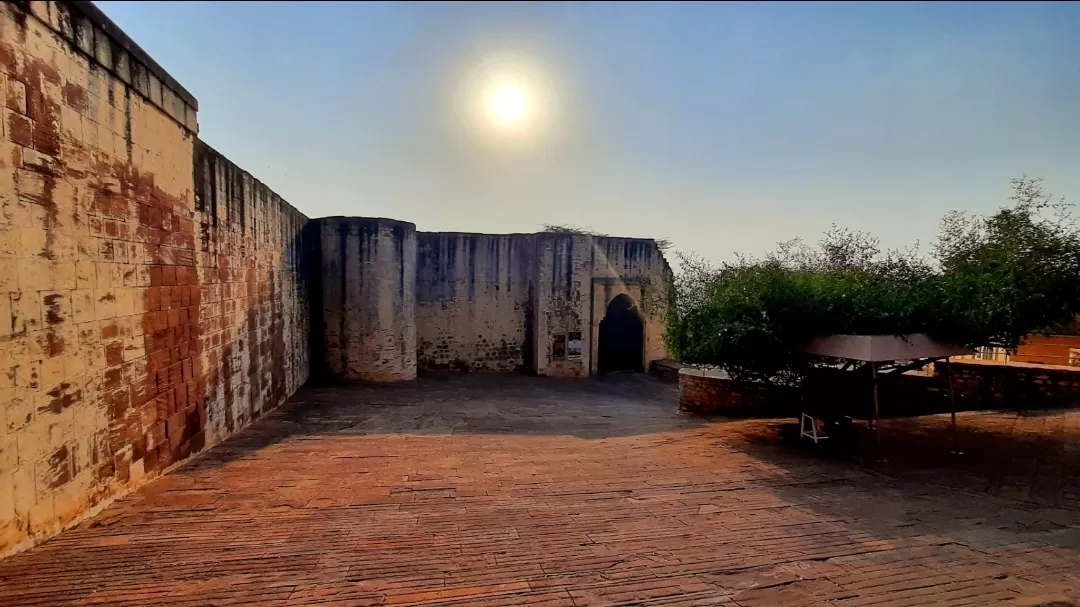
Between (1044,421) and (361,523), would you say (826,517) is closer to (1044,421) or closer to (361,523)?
(361,523)

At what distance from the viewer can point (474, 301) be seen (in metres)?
17.3

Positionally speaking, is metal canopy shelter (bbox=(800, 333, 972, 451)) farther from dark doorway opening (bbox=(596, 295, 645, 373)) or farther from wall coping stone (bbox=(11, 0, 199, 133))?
dark doorway opening (bbox=(596, 295, 645, 373))

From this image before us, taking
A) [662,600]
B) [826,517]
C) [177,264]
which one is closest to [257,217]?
[177,264]

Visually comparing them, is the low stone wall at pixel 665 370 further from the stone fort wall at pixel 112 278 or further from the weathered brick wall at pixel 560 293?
the stone fort wall at pixel 112 278

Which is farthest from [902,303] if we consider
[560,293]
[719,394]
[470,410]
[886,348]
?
[560,293]

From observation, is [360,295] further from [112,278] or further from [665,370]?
[665,370]

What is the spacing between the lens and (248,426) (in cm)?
802

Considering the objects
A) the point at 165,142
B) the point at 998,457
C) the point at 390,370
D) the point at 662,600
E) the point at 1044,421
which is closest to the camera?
the point at 662,600

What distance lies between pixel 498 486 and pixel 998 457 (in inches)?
251

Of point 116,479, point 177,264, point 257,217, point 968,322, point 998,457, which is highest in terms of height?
point 257,217

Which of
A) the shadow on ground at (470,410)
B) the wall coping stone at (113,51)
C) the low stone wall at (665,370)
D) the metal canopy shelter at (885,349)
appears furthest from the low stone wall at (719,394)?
the wall coping stone at (113,51)

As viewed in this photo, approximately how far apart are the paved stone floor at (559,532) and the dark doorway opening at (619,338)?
40.8 ft

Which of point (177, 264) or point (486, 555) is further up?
point (177, 264)

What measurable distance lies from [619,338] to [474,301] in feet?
20.4
